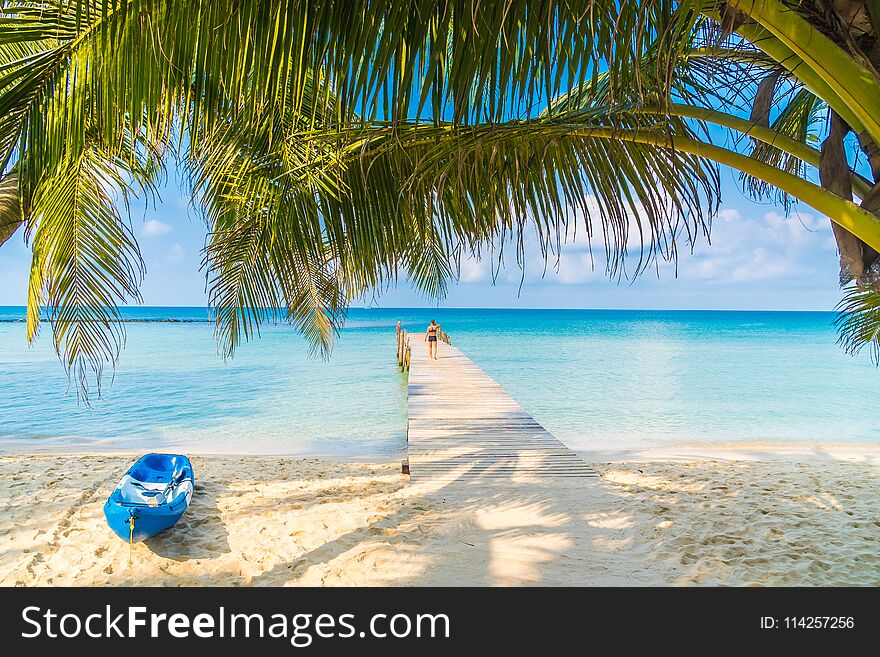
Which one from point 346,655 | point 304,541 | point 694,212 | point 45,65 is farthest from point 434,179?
point 304,541

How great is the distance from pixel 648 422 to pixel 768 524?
811cm

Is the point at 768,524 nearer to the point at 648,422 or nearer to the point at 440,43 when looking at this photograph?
the point at 440,43

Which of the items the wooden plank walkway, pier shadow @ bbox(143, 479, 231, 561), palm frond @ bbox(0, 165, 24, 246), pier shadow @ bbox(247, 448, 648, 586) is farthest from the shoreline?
palm frond @ bbox(0, 165, 24, 246)

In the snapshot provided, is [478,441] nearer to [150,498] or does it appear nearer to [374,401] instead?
[150,498]

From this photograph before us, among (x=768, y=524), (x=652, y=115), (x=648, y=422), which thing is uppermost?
(x=652, y=115)

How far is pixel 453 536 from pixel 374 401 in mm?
10560

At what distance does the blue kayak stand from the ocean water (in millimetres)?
4232

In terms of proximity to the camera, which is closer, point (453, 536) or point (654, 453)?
point (453, 536)

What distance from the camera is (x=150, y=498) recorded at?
4.36 meters

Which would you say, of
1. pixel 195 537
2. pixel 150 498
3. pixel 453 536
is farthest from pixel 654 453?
pixel 150 498

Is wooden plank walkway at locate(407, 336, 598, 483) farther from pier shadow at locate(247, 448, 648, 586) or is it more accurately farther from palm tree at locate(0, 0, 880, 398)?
palm tree at locate(0, 0, 880, 398)

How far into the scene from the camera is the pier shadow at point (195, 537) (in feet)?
13.5

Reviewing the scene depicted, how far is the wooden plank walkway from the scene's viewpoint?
5.06 metres

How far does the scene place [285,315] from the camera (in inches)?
143
